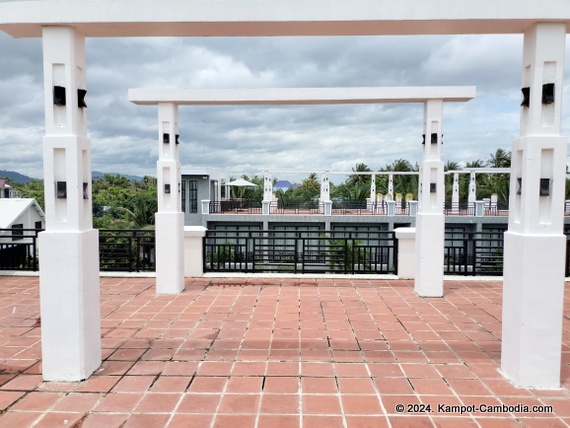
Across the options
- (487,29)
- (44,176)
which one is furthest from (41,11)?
(487,29)

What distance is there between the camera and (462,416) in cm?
302

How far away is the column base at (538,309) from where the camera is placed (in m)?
3.43

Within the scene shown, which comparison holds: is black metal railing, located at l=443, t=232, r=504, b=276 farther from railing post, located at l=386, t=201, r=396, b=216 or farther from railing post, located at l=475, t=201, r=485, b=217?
railing post, located at l=475, t=201, r=485, b=217

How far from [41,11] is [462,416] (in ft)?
14.9

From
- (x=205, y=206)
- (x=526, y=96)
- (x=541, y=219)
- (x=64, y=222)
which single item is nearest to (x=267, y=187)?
(x=205, y=206)

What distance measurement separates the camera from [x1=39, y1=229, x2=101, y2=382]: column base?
3.51m

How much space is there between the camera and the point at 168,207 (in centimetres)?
685

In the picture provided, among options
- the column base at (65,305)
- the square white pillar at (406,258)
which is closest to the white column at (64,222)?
the column base at (65,305)

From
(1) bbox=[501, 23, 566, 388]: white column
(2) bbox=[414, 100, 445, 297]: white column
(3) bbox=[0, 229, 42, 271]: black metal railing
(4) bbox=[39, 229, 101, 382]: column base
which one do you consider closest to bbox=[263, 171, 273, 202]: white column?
(3) bbox=[0, 229, 42, 271]: black metal railing

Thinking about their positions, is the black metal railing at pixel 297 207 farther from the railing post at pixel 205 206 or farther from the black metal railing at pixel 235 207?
the railing post at pixel 205 206

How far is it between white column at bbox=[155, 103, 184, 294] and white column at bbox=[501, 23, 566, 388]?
16.5ft

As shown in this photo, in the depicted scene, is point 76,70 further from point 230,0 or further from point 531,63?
point 531,63

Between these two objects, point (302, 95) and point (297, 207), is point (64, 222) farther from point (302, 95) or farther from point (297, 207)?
point (297, 207)

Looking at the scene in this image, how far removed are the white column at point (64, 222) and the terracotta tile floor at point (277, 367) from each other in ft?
1.05
